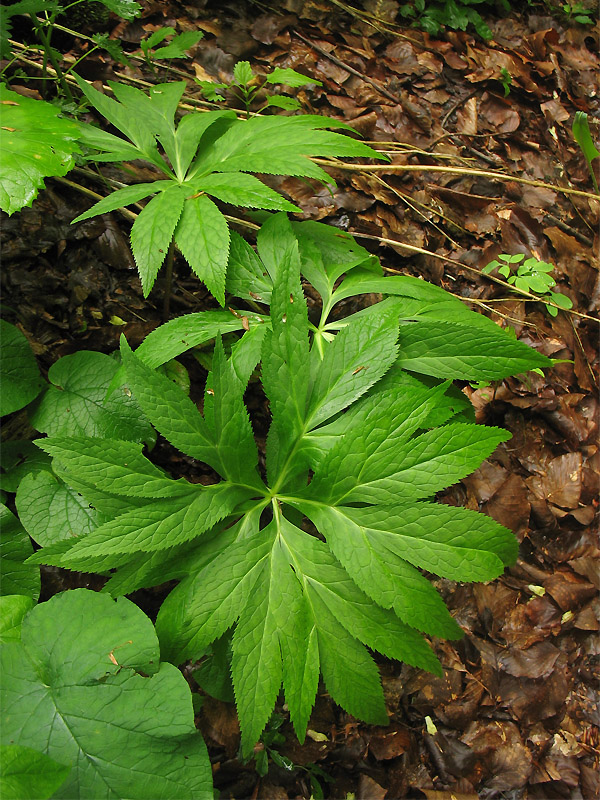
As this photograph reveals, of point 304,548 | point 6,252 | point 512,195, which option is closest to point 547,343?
point 512,195

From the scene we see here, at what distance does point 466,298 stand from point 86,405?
1.84m

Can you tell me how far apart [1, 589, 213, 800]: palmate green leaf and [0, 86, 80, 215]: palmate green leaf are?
3.36 ft

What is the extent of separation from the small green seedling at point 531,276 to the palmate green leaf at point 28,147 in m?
2.12

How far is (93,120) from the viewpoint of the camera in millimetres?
2154

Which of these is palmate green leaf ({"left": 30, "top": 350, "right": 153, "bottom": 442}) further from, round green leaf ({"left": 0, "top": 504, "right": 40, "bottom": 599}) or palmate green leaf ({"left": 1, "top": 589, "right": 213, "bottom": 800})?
palmate green leaf ({"left": 1, "top": 589, "right": 213, "bottom": 800})

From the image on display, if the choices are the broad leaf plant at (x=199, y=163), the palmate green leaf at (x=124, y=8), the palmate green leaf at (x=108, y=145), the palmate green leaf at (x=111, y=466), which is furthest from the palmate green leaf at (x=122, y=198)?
the palmate green leaf at (x=124, y=8)

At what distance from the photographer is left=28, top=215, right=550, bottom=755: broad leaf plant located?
126 cm

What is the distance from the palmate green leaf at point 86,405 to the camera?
5.27 ft

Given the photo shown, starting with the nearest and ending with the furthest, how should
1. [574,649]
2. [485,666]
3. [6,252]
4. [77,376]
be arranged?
[77,376] < [6,252] < [485,666] < [574,649]

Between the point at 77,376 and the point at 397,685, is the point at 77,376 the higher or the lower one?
the higher one

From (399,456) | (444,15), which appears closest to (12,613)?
(399,456)

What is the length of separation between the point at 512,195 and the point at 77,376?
2817 mm

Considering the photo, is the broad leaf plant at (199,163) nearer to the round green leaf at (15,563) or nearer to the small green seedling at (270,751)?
the round green leaf at (15,563)

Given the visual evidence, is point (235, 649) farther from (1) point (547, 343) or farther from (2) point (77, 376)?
(1) point (547, 343)
